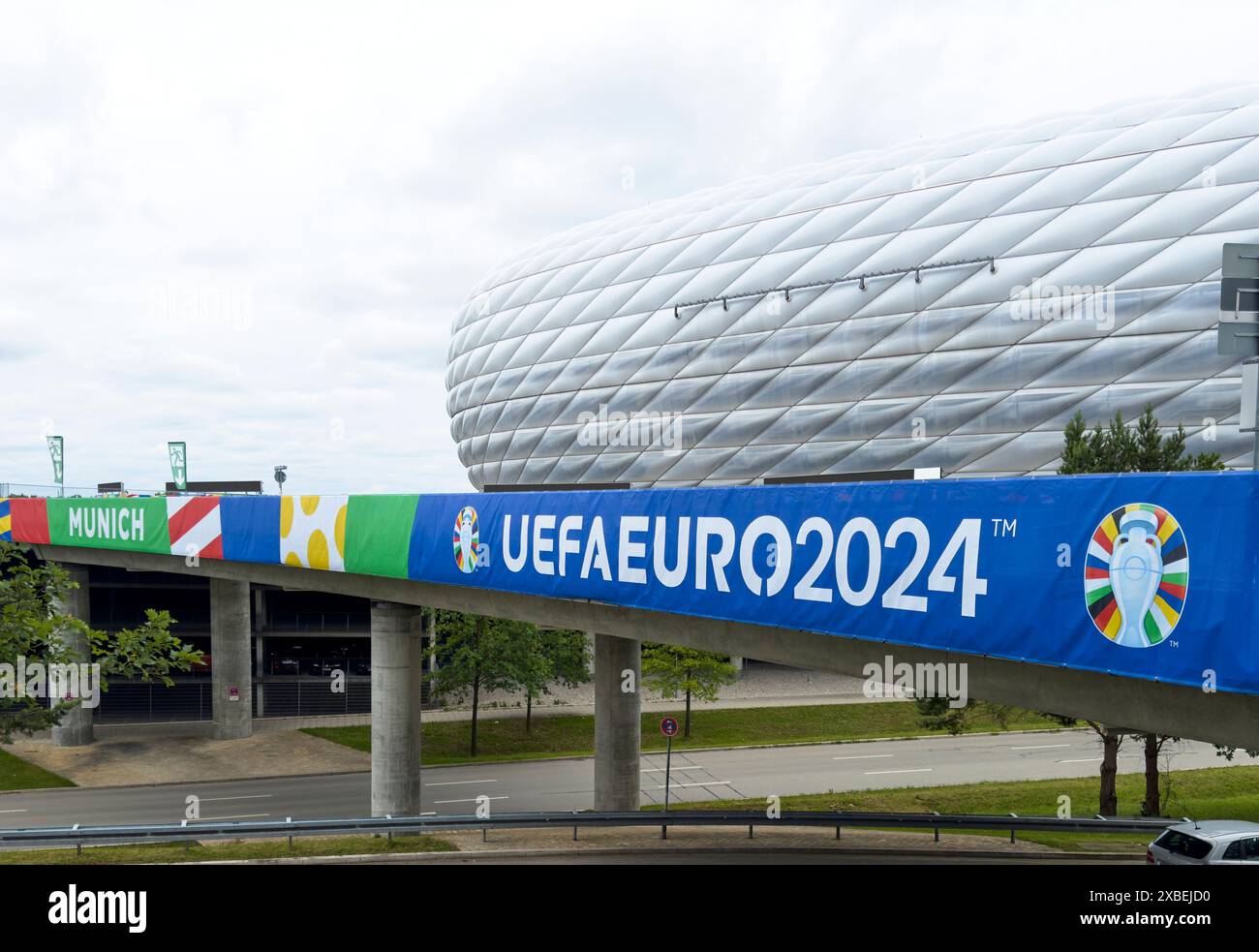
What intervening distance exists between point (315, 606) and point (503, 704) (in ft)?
35.6

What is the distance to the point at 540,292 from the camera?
53.8 metres

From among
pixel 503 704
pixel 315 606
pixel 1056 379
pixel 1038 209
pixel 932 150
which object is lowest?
pixel 503 704

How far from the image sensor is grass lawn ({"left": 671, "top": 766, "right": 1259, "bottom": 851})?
83.6 ft

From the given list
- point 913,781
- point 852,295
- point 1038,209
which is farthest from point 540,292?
point 913,781

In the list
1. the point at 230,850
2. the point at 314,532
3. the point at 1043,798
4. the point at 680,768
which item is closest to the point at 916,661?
the point at 230,850

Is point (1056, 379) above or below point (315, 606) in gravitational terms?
above

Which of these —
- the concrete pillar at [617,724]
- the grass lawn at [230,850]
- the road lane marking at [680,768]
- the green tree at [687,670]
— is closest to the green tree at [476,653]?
the green tree at [687,670]

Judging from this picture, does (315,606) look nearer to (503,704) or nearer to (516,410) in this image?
(503,704)

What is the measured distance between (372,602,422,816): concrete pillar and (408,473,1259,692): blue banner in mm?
9232

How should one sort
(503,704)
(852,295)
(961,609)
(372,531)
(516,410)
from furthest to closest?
(516,410), (503,704), (852,295), (372,531), (961,609)

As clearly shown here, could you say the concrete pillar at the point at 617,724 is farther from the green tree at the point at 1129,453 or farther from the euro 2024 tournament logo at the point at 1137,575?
the euro 2024 tournament logo at the point at 1137,575

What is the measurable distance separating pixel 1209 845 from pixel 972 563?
7.37 m

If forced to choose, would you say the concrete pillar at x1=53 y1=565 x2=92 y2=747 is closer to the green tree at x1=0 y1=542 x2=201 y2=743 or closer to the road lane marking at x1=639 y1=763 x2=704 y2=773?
the road lane marking at x1=639 y1=763 x2=704 y2=773

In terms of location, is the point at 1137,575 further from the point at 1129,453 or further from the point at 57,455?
the point at 57,455
